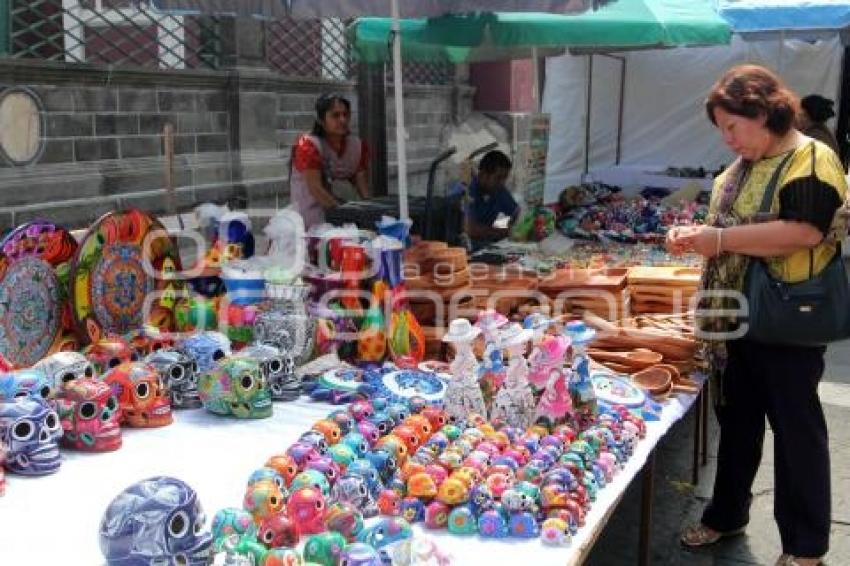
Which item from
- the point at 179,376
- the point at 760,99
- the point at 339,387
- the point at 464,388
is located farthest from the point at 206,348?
the point at 760,99

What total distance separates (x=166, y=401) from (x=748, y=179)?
5.72ft

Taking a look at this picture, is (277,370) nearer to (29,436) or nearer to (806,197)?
(29,436)

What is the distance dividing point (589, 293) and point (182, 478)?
187 cm

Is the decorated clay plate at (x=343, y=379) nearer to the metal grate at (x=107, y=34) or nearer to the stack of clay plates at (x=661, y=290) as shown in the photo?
the stack of clay plates at (x=661, y=290)

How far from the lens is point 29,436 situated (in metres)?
1.89

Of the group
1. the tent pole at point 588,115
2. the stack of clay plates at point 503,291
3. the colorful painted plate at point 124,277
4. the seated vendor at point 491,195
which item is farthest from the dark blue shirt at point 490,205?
the tent pole at point 588,115

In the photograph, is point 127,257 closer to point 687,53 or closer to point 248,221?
point 248,221

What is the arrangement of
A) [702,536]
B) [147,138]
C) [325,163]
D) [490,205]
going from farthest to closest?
1. [147,138]
2. [490,205]
3. [325,163]
4. [702,536]

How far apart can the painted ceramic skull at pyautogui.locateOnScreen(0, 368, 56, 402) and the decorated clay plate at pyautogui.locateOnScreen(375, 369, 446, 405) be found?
860mm

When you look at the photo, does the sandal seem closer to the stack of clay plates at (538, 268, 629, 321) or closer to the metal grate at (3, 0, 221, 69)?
the stack of clay plates at (538, 268, 629, 321)

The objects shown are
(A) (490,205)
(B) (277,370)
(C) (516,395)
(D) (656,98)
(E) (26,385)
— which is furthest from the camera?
(D) (656,98)

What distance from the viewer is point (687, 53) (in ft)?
30.9

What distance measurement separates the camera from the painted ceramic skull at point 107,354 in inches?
91.3

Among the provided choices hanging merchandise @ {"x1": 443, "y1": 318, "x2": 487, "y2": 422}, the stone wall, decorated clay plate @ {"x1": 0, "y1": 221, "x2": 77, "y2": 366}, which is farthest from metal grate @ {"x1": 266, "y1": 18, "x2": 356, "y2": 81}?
hanging merchandise @ {"x1": 443, "y1": 318, "x2": 487, "y2": 422}
